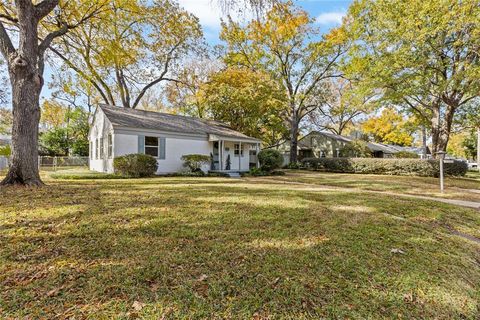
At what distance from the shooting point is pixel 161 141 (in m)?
14.2

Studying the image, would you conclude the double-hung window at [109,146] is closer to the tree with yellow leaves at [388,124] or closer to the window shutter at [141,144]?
the window shutter at [141,144]

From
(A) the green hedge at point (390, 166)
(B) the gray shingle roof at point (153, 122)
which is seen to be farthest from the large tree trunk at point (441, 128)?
(B) the gray shingle roof at point (153, 122)

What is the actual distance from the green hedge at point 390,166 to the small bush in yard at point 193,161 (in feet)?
39.0

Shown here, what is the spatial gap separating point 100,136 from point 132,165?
4.73 m

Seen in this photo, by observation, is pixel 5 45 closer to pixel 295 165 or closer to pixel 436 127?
pixel 295 165

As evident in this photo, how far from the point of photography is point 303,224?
13.5 ft

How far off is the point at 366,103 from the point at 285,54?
29.2 feet

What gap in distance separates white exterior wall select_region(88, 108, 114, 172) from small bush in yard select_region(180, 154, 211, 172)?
156 inches

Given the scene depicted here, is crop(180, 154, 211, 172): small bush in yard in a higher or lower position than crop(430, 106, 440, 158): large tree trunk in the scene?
lower

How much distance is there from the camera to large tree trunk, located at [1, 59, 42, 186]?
6332 millimetres

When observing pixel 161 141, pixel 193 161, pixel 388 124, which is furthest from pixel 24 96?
pixel 388 124

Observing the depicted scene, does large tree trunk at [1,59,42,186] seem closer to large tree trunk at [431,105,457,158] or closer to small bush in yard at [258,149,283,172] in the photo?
small bush in yard at [258,149,283,172]

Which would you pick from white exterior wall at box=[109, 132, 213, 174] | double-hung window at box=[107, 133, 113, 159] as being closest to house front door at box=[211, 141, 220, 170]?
white exterior wall at box=[109, 132, 213, 174]

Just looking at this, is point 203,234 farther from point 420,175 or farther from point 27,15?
point 420,175
